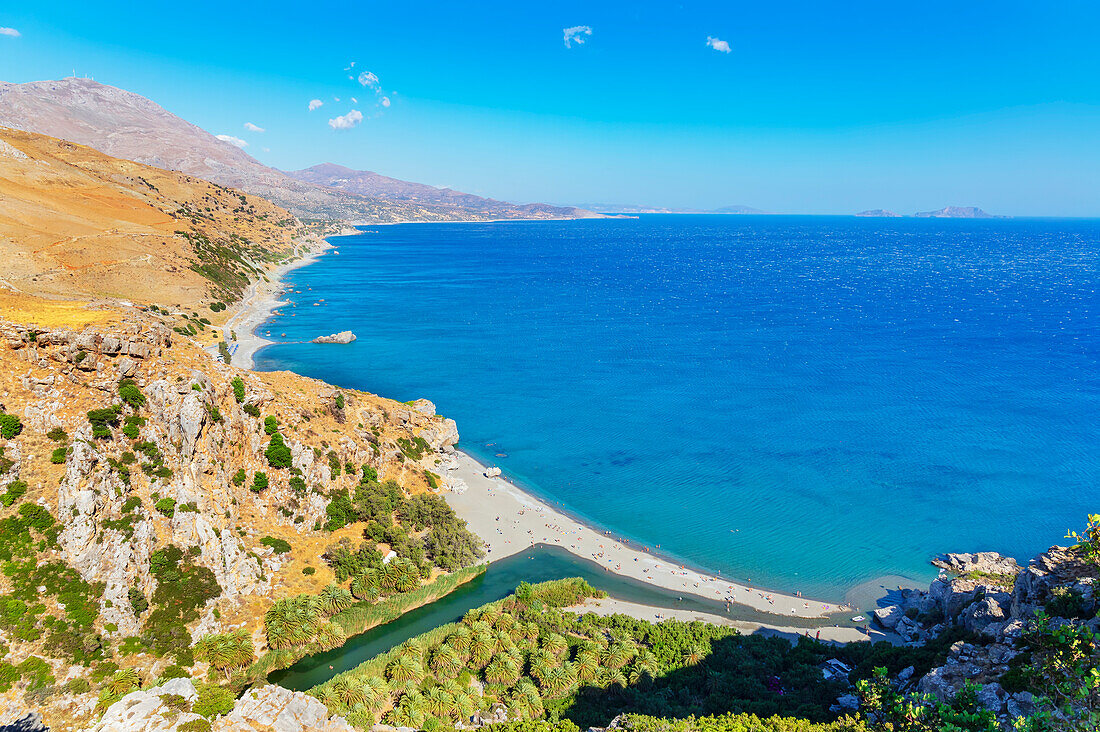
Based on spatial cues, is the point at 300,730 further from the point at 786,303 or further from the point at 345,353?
the point at 786,303

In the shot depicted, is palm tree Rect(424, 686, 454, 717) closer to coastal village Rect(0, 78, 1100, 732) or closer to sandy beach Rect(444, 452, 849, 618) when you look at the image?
coastal village Rect(0, 78, 1100, 732)

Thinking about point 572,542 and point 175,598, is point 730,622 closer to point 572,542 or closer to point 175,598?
point 572,542

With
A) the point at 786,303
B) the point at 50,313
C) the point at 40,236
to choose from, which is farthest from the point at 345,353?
the point at 786,303

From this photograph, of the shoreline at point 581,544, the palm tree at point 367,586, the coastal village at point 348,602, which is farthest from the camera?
the shoreline at point 581,544

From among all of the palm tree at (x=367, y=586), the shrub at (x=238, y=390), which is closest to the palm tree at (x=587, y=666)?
the palm tree at (x=367, y=586)

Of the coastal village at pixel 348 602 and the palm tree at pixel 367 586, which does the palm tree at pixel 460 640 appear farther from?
the palm tree at pixel 367 586
